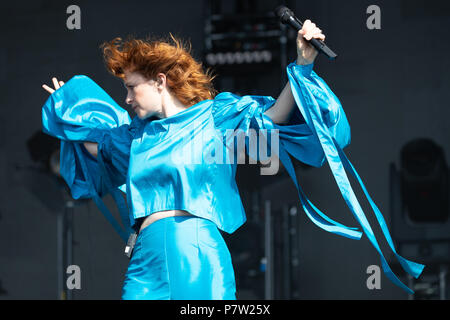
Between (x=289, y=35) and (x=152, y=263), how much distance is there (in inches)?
97.3

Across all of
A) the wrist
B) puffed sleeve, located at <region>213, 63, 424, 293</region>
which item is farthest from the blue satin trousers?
the wrist

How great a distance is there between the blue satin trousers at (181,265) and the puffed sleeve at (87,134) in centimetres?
32

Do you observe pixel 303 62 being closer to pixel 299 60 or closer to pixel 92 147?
pixel 299 60

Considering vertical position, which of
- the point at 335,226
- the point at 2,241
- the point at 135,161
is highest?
the point at 135,161

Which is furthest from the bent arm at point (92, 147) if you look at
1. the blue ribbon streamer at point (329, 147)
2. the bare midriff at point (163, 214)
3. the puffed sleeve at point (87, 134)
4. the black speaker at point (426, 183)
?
the black speaker at point (426, 183)

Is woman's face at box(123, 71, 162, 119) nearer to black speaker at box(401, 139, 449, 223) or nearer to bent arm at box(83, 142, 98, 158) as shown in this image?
bent arm at box(83, 142, 98, 158)

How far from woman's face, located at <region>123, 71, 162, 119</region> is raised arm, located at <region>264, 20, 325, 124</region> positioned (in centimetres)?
32

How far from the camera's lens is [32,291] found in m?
4.66

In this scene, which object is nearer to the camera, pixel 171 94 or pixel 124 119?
pixel 171 94

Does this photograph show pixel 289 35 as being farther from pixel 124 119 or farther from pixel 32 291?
pixel 32 291

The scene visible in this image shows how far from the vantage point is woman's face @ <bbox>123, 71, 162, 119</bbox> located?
6.31ft

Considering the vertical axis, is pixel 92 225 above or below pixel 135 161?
below

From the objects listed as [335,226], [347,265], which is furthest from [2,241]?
[335,226]

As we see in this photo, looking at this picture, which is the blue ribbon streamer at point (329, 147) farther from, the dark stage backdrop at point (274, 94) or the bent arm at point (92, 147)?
the dark stage backdrop at point (274, 94)
